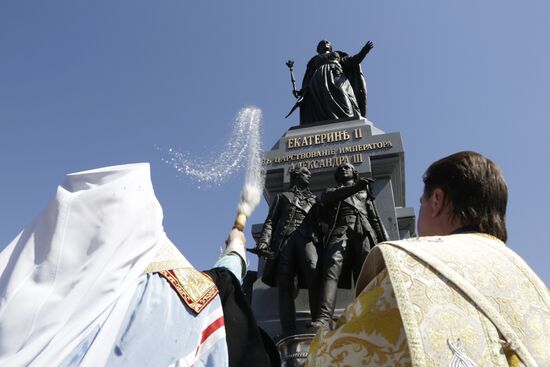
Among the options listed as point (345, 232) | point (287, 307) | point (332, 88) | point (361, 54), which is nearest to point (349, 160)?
point (345, 232)

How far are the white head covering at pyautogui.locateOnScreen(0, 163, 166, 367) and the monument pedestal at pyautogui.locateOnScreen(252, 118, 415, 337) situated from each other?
4711 millimetres

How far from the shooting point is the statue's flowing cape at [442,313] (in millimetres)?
1235

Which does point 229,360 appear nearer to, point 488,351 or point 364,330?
point 364,330

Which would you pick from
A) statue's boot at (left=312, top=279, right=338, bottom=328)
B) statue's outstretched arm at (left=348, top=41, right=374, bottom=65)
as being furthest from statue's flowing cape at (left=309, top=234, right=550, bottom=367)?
statue's outstretched arm at (left=348, top=41, right=374, bottom=65)

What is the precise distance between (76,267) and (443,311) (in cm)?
117

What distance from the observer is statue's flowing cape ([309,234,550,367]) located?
124 centimetres

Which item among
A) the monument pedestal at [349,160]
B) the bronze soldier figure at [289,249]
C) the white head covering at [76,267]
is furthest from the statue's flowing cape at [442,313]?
the monument pedestal at [349,160]

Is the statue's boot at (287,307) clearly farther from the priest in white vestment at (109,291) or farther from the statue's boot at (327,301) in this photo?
the priest in white vestment at (109,291)

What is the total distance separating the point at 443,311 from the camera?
4.23 ft

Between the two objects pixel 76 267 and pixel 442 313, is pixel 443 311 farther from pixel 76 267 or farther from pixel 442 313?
pixel 76 267

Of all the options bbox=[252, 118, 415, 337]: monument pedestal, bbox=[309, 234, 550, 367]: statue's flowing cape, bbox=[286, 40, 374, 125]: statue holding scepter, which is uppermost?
bbox=[286, 40, 374, 125]: statue holding scepter

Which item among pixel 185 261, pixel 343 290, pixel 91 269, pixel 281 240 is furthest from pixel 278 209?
pixel 91 269

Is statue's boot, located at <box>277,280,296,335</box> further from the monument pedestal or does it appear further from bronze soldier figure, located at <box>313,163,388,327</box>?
the monument pedestal

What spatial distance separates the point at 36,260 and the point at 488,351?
1.43 m
